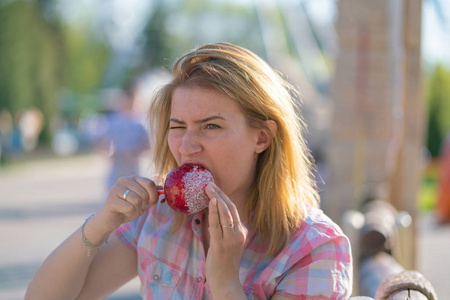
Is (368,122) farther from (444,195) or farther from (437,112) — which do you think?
(437,112)

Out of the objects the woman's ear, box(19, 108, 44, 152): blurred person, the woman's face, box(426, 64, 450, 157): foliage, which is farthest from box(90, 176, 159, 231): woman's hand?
A: box(19, 108, 44, 152): blurred person

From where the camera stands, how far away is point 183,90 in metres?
1.89

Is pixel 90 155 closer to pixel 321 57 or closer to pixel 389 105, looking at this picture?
pixel 321 57

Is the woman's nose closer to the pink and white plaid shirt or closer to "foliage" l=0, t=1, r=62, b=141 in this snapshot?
the pink and white plaid shirt

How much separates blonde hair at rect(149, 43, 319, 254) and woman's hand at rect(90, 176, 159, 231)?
19 centimetres

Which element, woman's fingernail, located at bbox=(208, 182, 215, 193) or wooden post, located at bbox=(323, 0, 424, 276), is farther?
wooden post, located at bbox=(323, 0, 424, 276)

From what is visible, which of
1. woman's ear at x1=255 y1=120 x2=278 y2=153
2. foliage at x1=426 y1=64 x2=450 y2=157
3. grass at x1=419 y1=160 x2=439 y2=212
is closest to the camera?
woman's ear at x1=255 y1=120 x2=278 y2=153

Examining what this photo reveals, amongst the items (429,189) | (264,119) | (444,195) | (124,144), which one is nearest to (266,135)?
(264,119)

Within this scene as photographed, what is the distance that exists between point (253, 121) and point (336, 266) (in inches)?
21.0

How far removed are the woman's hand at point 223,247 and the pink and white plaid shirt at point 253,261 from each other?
0.48 feet

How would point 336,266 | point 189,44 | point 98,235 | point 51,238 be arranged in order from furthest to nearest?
point 189,44 → point 51,238 → point 98,235 → point 336,266

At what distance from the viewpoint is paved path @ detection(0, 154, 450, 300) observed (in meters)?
6.27

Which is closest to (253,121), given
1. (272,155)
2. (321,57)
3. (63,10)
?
(272,155)

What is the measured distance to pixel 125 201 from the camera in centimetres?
181
